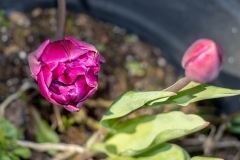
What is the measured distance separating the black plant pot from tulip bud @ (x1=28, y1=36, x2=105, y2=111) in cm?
55

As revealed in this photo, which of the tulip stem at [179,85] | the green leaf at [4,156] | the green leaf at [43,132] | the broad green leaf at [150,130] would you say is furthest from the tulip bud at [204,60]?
the green leaf at [43,132]

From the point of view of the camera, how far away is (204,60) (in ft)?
2.00

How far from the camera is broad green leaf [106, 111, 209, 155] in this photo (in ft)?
2.65

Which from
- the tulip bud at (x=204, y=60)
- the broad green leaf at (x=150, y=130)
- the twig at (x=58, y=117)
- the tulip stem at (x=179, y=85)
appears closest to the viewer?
the tulip bud at (x=204, y=60)

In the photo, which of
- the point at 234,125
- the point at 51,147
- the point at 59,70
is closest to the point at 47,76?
the point at 59,70

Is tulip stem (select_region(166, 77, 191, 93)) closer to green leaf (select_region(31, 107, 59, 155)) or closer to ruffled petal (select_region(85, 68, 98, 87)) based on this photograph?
ruffled petal (select_region(85, 68, 98, 87))

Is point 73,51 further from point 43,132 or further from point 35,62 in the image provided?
point 43,132

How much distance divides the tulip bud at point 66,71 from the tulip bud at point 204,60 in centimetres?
18

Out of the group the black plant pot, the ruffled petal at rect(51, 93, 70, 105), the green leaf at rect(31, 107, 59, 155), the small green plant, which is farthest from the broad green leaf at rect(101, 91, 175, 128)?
the black plant pot

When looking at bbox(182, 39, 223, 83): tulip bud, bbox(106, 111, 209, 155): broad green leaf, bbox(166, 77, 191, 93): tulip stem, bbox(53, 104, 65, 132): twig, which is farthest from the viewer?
bbox(53, 104, 65, 132): twig

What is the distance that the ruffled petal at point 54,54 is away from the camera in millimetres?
706

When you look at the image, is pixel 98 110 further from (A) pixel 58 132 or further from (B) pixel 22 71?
(B) pixel 22 71

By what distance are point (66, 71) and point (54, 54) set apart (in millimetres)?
39

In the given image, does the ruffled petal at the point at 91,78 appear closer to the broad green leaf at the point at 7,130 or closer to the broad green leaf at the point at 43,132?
the broad green leaf at the point at 7,130
